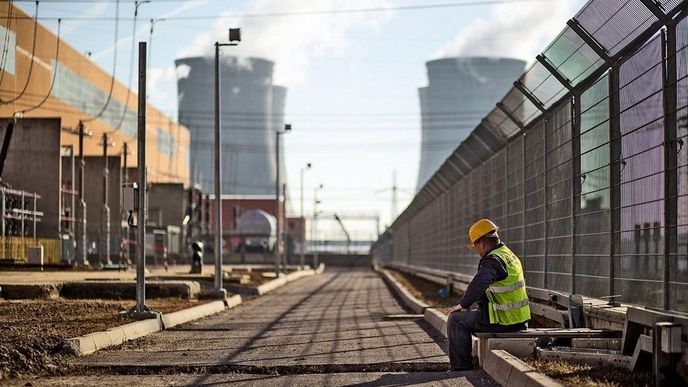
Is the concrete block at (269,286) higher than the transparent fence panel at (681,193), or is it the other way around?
the transparent fence panel at (681,193)

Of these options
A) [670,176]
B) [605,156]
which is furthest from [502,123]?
[670,176]

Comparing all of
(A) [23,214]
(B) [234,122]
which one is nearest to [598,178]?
(A) [23,214]

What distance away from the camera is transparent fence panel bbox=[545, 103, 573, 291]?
13219mm

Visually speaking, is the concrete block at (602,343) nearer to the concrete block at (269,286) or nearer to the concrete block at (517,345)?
the concrete block at (517,345)

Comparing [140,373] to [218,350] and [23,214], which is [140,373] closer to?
[218,350]

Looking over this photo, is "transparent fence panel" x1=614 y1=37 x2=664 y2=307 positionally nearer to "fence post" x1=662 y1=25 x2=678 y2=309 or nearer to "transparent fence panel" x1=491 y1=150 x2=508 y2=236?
"fence post" x1=662 y1=25 x2=678 y2=309

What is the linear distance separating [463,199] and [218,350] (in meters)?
13.7

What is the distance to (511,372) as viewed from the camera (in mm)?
9133

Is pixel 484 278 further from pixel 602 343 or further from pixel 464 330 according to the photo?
pixel 602 343

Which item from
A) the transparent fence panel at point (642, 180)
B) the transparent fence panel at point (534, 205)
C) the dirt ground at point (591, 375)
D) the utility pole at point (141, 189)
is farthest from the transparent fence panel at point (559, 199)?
the utility pole at point (141, 189)

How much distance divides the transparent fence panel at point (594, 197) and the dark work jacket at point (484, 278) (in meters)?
1.23

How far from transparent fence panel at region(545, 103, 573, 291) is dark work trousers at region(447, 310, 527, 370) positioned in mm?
2547

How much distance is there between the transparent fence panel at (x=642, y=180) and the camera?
938cm

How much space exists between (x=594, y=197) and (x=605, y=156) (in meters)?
0.58
